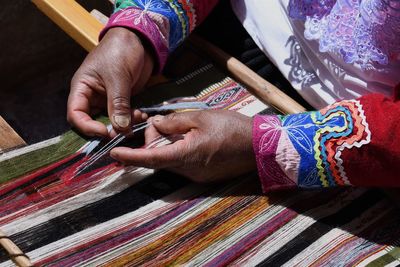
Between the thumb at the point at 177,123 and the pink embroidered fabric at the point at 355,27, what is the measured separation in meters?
0.31

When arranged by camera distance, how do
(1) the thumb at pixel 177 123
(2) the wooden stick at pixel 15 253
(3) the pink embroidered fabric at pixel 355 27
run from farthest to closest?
(1) the thumb at pixel 177 123 → (3) the pink embroidered fabric at pixel 355 27 → (2) the wooden stick at pixel 15 253

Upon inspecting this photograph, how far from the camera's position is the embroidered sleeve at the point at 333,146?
119 cm

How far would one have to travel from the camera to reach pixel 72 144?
4.50ft

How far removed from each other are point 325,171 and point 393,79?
23 cm

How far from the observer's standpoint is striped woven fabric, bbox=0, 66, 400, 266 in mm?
1186

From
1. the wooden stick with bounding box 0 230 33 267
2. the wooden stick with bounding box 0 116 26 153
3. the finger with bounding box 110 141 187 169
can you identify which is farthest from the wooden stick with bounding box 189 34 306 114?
the wooden stick with bounding box 0 230 33 267

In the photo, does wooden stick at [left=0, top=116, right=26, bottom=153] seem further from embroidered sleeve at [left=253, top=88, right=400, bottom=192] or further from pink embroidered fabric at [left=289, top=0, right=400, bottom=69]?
pink embroidered fabric at [left=289, top=0, right=400, bottom=69]

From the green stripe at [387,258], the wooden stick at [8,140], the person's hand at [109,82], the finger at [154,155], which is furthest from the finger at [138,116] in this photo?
the green stripe at [387,258]

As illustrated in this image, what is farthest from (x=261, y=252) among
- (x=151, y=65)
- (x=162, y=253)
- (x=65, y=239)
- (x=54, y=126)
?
(x=54, y=126)

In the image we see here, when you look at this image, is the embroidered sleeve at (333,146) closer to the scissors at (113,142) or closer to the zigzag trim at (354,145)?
the zigzag trim at (354,145)

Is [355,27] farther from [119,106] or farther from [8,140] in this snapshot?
[8,140]

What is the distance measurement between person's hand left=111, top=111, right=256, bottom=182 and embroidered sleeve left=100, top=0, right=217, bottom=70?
0.24 metres

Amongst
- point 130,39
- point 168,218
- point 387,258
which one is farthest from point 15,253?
point 387,258

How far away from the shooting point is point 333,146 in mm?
1238
